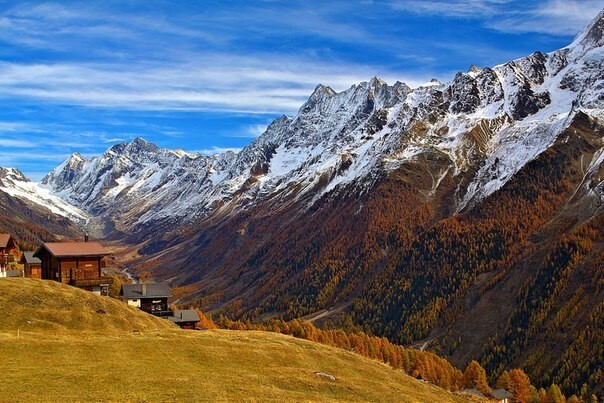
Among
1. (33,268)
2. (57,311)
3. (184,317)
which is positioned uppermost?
(33,268)

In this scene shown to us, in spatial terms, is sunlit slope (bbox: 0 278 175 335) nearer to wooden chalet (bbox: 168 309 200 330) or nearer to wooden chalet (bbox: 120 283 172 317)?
wooden chalet (bbox: 168 309 200 330)

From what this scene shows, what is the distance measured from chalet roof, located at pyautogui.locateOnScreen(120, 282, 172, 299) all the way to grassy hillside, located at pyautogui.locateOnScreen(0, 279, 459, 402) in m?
35.9

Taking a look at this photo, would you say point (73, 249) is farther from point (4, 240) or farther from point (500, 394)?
point (500, 394)

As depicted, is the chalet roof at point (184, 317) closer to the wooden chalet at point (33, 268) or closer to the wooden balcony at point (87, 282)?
the wooden balcony at point (87, 282)

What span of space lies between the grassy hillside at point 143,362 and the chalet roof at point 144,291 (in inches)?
1413

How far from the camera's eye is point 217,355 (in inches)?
2904

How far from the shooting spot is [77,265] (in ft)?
355

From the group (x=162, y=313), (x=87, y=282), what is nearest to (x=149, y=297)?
(x=162, y=313)

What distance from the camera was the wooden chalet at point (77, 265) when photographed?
10694 centimetres

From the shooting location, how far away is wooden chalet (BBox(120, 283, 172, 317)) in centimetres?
13438

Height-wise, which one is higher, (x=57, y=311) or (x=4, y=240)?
(x=4, y=240)

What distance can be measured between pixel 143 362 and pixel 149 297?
72623 millimetres

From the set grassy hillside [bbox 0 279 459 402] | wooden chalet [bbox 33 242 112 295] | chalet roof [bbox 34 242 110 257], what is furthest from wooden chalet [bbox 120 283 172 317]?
grassy hillside [bbox 0 279 459 402]

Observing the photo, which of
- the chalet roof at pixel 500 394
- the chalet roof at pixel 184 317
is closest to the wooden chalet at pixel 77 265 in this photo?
the chalet roof at pixel 184 317
